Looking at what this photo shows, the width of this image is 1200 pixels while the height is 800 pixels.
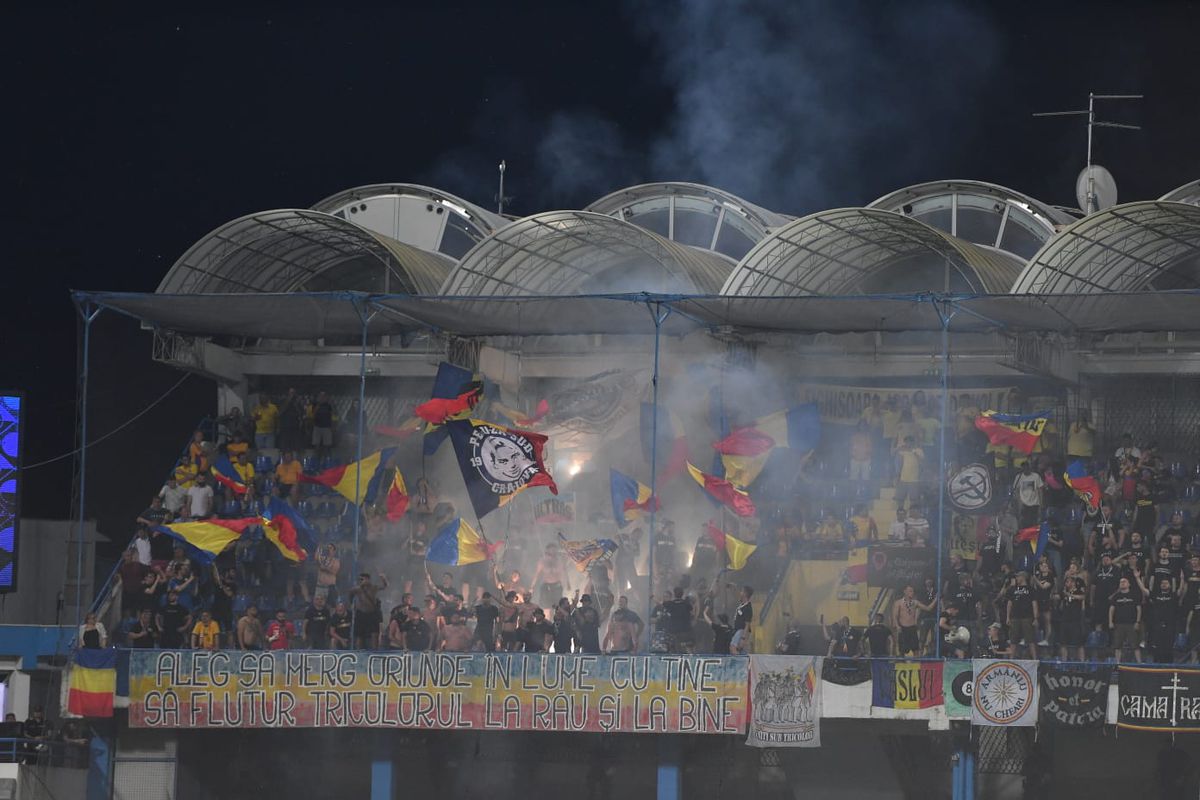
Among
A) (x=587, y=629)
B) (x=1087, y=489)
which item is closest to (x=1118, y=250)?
(x=1087, y=489)

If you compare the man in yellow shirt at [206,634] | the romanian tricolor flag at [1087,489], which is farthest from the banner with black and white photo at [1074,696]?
the man in yellow shirt at [206,634]

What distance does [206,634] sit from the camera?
26.1 m

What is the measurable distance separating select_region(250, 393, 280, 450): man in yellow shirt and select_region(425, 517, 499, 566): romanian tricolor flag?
19.8ft

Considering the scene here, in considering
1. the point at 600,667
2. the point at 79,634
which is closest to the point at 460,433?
the point at 600,667

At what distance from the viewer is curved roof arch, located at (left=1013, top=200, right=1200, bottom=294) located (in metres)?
27.3

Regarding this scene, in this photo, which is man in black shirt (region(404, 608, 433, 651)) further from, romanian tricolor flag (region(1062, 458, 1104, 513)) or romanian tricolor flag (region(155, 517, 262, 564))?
romanian tricolor flag (region(1062, 458, 1104, 513))

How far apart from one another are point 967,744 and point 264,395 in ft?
46.5

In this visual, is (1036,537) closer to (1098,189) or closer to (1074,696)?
(1074,696)

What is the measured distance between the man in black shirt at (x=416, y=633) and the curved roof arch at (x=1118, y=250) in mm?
9346

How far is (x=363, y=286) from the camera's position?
33.8 meters

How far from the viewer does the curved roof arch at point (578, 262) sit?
30.0m

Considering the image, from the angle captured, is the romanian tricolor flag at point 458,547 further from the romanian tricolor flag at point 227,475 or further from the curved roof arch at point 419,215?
the curved roof arch at point 419,215

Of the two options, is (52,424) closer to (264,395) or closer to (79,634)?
(264,395)

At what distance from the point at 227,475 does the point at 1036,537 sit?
12.0m
